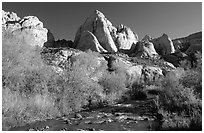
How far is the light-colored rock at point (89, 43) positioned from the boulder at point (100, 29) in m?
3.68

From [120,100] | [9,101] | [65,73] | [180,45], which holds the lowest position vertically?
[120,100]

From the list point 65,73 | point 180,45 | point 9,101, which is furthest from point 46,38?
point 9,101

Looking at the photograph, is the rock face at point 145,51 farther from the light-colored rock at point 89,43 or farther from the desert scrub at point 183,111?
the desert scrub at point 183,111

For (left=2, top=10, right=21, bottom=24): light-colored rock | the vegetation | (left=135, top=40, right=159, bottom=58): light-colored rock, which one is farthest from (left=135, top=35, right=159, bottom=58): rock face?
the vegetation

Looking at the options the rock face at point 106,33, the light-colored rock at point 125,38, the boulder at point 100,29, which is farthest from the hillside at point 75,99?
the light-colored rock at point 125,38

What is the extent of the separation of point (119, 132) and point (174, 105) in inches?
189

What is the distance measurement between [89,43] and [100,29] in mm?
12420

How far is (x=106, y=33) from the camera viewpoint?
74250mm

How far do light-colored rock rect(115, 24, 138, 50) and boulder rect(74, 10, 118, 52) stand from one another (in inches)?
145

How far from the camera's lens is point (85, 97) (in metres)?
14.8

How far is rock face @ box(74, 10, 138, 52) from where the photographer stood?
235ft

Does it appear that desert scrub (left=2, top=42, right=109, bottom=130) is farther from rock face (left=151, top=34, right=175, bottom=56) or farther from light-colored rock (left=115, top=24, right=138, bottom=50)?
rock face (left=151, top=34, right=175, bottom=56)

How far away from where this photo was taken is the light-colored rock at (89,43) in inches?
2533

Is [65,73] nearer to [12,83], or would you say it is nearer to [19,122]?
[12,83]
